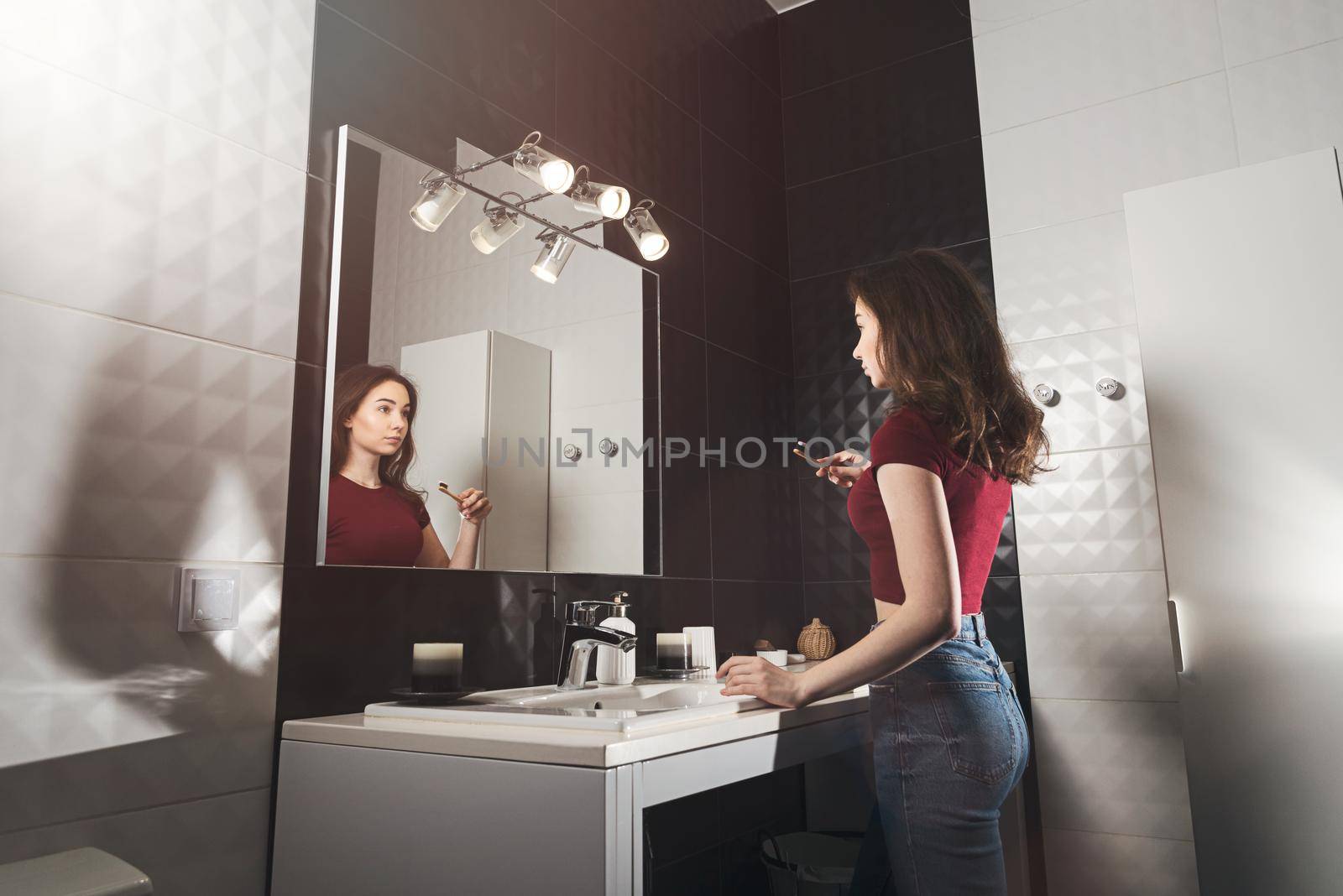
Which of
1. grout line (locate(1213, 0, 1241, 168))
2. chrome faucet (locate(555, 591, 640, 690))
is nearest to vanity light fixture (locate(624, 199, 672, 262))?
chrome faucet (locate(555, 591, 640, 690))

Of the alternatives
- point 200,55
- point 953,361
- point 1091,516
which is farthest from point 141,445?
point 1091,516

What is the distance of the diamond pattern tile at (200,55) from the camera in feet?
4.18

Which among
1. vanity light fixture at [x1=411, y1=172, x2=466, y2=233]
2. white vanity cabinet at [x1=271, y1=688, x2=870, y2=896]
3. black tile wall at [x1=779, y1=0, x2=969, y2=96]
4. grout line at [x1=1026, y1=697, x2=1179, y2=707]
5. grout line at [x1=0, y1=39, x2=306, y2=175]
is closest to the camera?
white vanity cabinet at [x1=271, y1=688, x2=870, y2=896]

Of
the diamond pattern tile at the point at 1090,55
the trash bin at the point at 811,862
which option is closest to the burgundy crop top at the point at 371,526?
the trash bin at the point at 811,862

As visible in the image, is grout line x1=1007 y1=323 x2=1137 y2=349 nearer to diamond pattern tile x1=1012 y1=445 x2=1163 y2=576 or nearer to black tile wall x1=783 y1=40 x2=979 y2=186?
diamond pattern tile x1=1012 y1=445 x2=1163 y2=576

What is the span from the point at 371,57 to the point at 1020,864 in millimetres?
2287

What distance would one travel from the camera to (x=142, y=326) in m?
1.32

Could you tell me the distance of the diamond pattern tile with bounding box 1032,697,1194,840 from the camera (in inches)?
90.8

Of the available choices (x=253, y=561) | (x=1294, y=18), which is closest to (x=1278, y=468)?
(x=1294, y=18)

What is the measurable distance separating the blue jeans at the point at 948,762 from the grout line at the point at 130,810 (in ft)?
3.12

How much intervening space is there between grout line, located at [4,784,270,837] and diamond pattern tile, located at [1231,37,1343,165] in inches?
105

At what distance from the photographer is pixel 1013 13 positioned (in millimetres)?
2832

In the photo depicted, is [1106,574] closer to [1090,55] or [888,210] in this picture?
[888,210]

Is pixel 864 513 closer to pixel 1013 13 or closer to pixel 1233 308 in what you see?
pixel 1233 308
